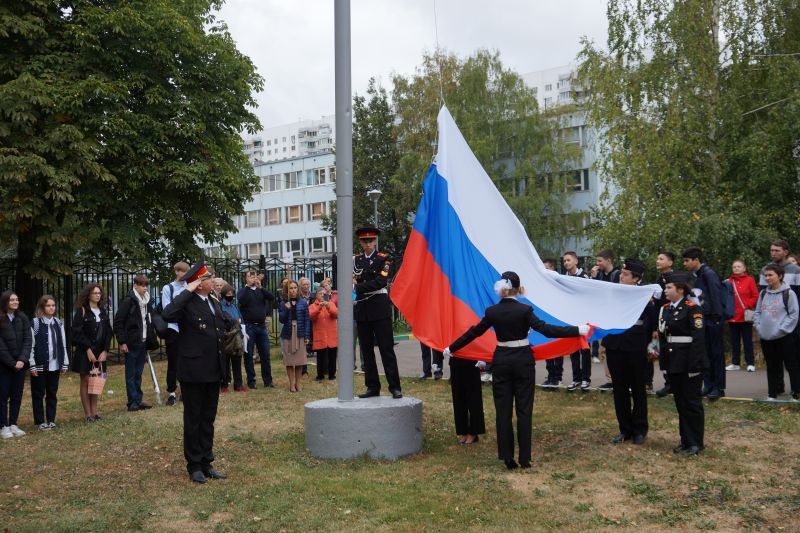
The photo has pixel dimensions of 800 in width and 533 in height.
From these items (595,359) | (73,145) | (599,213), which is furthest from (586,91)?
(73,145)

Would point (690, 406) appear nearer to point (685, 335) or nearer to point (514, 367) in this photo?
point (685, 335)

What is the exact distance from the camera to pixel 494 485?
7.67 m

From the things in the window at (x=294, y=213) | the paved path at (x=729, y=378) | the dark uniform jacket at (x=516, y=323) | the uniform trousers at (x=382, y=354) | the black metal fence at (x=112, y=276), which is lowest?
the paved path at (x=729, y=378)

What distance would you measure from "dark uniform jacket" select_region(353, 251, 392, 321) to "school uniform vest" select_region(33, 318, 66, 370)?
15.7ft

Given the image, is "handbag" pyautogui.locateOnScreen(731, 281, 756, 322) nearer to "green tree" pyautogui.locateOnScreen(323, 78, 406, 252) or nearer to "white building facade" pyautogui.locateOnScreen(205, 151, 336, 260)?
"green tree" pyautogui.locateOnScreen(323, 78, 406, 252)

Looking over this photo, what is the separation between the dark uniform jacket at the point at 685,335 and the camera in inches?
342

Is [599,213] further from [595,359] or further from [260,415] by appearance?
[260,415]

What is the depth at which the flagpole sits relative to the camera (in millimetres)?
9258

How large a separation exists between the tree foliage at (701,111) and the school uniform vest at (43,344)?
48.9 ft

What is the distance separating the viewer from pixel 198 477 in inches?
323

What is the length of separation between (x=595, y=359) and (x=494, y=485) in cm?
1008

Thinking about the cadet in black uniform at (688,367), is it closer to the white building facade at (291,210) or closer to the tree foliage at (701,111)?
the tree foliage at (701,111)

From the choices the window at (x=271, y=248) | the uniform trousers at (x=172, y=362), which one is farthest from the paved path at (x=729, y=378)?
the window at (x=271, y=248)

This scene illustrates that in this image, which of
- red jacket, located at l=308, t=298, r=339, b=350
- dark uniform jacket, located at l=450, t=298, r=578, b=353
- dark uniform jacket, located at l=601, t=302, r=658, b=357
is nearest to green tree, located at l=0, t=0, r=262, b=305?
red jacket, located at l=308, t=298, r=339, b=350
